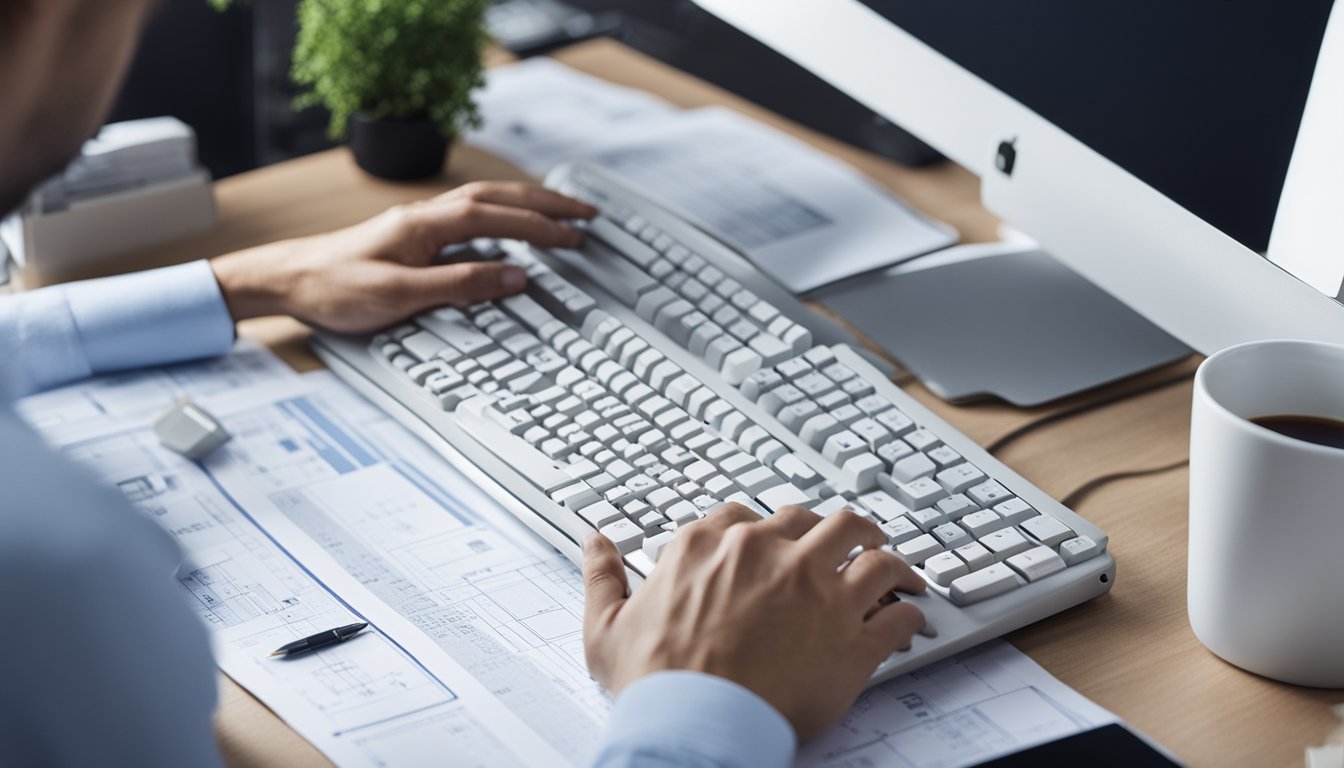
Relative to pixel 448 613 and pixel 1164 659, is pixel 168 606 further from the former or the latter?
pixel 1164 659

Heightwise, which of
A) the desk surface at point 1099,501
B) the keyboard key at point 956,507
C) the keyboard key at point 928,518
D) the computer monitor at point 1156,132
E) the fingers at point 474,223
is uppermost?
the computer monitor at point 1156,132

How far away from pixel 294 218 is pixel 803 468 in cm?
61

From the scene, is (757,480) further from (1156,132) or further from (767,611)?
(1156,132)

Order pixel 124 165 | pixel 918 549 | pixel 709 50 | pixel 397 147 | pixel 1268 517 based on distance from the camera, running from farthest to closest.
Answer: pixel 709 50
pixel 397 147
pixel 124 165
pixel 918 549
pixel 1268 517

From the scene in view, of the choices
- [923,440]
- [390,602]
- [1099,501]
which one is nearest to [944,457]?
[923,440]

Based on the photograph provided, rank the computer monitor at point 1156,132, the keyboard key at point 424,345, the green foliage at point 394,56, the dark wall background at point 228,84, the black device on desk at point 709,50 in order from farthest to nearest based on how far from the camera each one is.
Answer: the dark wall background at point 228,84 < the black device on desk at point 709,50 < the green foliage at point 394,56 < the keyboard key at point 424,345 < the computer monitor at point 1156,132

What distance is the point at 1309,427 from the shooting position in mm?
753

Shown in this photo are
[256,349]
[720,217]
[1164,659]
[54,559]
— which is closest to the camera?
[54,559]

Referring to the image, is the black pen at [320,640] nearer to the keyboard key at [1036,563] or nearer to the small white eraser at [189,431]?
the small white eraser at [189,431]

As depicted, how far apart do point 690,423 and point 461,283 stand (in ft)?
0.79

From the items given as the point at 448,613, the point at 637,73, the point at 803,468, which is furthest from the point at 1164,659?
the point at 637,73

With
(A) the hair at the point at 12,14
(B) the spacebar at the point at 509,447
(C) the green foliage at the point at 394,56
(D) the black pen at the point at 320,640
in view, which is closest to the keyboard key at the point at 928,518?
(B) the spacebar at the point at 509,447

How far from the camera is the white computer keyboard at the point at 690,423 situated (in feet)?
2.67

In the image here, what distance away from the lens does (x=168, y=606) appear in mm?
598
